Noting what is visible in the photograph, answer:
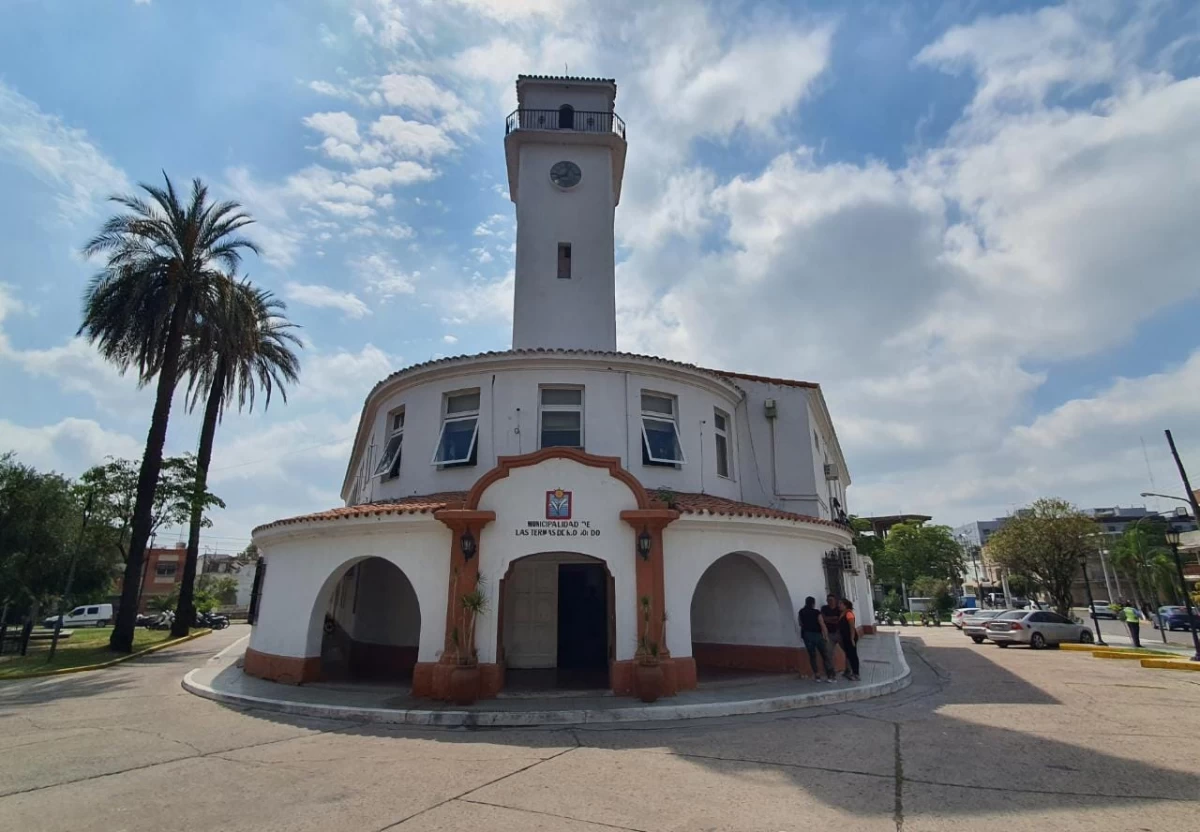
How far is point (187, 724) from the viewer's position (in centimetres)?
970

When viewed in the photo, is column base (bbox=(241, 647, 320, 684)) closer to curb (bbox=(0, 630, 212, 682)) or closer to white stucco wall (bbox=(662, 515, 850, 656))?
white stucco wall (bbox=(662, 515, 850, 656))

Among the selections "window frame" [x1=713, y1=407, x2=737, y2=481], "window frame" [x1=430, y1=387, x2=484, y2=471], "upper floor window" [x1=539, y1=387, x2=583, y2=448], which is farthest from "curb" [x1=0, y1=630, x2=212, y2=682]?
"window frame" [x1=713, y1=407, x2=737, y2=481]

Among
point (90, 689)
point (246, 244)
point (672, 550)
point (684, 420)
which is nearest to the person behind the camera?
point (672, 550)

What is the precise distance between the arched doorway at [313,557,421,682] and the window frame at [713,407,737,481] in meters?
8.35

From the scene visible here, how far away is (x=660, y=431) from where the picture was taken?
1529cm

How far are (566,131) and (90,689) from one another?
67.1 feet

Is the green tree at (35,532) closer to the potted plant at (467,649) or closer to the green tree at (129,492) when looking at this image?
the green tree at (129,492)

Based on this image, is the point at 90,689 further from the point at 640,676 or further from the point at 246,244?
the point at 246,244

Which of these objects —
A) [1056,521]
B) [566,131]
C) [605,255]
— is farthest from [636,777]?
[1056,521]

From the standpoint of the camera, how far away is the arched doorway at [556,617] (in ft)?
46.0

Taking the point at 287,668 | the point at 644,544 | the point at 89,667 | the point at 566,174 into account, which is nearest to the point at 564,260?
the point at 566,174

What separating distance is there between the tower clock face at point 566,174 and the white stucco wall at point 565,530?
1341 centimetres

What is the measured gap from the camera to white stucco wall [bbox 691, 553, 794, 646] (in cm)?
1345

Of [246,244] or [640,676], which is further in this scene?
[246,244]
